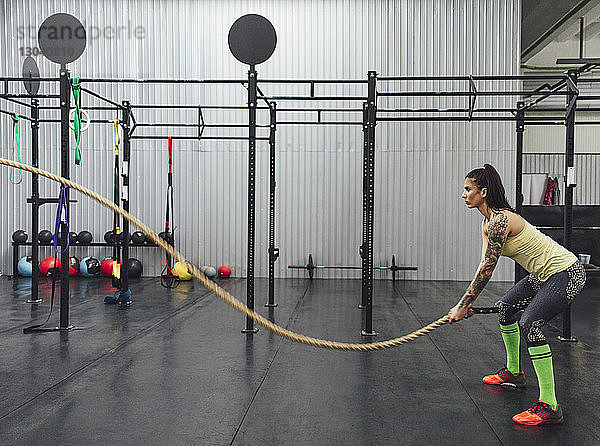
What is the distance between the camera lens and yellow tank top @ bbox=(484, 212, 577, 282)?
3.26 metres

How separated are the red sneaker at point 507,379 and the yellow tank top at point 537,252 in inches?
30.1

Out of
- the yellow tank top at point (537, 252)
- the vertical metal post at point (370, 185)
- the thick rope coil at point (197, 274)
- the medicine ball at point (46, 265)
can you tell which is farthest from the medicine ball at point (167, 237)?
the yellow tank top at point (537, 252)

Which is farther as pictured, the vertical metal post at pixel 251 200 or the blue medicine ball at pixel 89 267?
the blue medicine ball at pixel 89 267

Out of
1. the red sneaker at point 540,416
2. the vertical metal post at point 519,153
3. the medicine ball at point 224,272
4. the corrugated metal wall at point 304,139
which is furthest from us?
the corrugated metal wall at point 304,139

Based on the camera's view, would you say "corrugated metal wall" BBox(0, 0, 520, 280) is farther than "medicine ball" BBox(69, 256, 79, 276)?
Yes

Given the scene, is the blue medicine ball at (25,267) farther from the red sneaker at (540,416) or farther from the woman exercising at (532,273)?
the red sneaker at (540,416)

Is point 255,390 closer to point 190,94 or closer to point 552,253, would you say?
point 552,253

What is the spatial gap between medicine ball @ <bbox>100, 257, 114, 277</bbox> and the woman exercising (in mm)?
6722

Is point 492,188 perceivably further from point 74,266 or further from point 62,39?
point 74,266

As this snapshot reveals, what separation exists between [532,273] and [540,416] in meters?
0.72

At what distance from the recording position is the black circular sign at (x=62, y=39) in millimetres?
5594

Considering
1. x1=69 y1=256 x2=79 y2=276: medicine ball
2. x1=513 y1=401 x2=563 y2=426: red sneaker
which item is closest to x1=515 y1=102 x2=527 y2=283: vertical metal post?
x1=513 y1=401 x2=563 y2=426: red sneaker

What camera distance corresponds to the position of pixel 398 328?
224 inches

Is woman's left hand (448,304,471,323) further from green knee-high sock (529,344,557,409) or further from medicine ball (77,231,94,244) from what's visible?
medicine ball (77,231,94,244)
